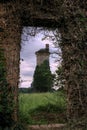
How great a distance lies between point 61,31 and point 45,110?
187 centimetres

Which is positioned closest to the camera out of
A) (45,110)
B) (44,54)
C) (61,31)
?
(61,31)

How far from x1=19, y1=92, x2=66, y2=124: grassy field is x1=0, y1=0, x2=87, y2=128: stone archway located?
0.31 m

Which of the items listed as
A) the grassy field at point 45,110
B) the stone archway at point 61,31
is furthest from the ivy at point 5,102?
the grassy field at point 45,110

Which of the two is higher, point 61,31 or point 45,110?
point 61,31

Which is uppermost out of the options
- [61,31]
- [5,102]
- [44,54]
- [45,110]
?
[61,31]

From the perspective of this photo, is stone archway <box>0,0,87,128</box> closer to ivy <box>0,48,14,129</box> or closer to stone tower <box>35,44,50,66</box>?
ivy <box>0,48,14,129</box>

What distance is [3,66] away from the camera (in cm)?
744

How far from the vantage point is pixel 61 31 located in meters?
8.00

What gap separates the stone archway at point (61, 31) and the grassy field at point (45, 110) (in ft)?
1.03

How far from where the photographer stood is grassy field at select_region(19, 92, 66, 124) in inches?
316

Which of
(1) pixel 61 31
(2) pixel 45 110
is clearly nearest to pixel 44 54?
(2) pixel 45 110

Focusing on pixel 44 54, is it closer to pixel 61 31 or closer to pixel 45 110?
pixel 45 110

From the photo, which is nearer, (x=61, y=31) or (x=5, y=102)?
(x=5, y=102)

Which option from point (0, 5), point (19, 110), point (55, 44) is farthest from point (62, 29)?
point (19, 110)
